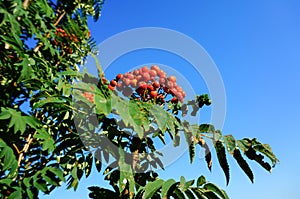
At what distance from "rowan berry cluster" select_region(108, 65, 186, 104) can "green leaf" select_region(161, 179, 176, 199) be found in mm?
525

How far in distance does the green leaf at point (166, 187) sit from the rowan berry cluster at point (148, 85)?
525 mm

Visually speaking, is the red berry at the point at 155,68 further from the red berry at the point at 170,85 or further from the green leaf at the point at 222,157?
the green leaf at the point at 222,157

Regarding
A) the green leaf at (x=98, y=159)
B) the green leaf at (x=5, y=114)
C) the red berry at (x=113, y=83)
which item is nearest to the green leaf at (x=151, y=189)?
the green leaf at (x=98, y=159)

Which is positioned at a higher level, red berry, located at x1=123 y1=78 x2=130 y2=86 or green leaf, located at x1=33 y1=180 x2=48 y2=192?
red berry, located at x1=123 y1=78 x2=130 y2=86

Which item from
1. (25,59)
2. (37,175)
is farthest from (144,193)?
(25,59)

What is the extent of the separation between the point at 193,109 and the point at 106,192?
0.64 meters

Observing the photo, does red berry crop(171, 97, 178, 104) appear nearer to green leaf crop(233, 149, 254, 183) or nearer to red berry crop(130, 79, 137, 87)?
red berry crop(130, 79, 137, 87)

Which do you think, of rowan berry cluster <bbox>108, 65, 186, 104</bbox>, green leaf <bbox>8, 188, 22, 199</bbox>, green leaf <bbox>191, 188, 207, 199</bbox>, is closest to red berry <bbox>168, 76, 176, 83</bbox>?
rowan berry cluster <bbox>108, 65, 186, 104</bbox>

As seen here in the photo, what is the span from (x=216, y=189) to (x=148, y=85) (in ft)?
2.22

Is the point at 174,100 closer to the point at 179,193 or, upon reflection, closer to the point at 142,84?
the point at 142,84

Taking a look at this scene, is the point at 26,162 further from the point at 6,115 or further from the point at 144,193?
the point at 144,193

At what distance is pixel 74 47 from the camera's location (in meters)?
3.02

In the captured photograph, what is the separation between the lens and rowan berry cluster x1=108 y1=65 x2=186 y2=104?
161 cm

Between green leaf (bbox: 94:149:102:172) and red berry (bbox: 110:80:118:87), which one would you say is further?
red berry (bbox: 110:80:118:87)
